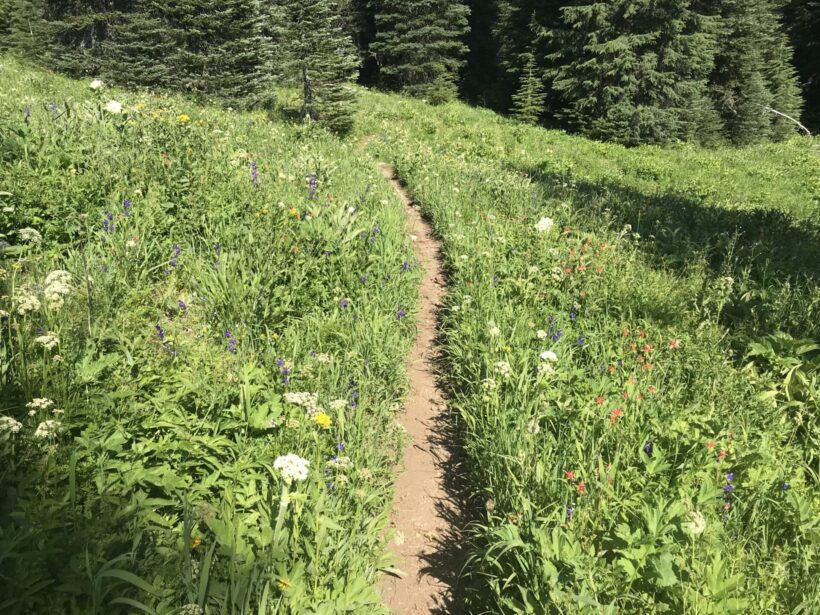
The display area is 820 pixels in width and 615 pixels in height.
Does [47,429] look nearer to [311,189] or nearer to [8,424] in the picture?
[8,424]

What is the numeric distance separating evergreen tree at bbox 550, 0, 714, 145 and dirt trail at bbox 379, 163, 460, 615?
2526 centimetres

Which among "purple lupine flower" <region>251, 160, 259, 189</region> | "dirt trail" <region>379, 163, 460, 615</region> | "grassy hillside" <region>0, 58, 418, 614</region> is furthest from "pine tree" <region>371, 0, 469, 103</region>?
"dirt trail" <region>379, 163, 460, 615</region>

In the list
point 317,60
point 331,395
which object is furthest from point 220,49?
point 331,395

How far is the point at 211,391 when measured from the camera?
3.22m

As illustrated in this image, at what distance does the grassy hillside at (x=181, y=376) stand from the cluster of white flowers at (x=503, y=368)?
0.99 m

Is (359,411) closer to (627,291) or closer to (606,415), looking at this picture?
(606,415)

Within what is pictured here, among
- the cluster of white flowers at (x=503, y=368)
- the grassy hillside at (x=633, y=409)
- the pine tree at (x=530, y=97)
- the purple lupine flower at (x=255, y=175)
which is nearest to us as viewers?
the grassy hillside at (x=633, y=409)

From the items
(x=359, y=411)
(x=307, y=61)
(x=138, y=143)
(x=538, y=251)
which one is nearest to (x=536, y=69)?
(x=307, y=61)

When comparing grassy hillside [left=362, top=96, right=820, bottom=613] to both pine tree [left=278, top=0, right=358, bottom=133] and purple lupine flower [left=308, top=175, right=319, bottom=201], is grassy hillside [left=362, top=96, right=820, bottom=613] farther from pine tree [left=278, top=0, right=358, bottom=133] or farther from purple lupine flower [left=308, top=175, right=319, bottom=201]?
pine tree [left=278, top=0, right=358, bottom=133]

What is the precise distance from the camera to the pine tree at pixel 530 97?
29384 millimetres

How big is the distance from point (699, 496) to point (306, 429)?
8.40ft

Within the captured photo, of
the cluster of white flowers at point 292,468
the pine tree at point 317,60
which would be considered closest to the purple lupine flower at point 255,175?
the cluster of white flowers at point 292,468

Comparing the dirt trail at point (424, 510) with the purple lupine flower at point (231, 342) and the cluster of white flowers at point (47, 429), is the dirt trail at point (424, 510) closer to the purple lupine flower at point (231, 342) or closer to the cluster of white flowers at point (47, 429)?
the purple lupine flower at point (231, 342)

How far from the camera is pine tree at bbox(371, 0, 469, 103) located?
1302 inches
